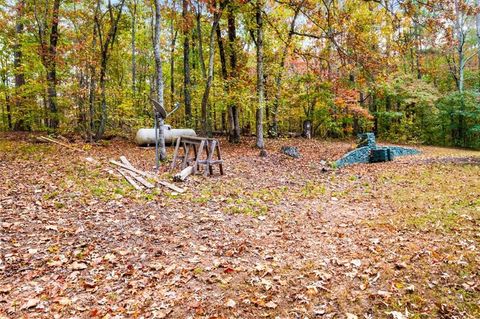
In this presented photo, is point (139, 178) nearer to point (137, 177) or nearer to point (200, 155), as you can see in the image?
point (137, 177)

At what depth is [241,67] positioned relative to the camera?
16719 millimetres

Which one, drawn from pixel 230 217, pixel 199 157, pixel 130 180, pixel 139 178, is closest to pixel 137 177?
pixel 139 178

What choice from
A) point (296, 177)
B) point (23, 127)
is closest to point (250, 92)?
point (296, 177)

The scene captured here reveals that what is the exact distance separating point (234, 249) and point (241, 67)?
13.4 meters

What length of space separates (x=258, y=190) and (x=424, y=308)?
540cm

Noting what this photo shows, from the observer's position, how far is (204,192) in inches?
311

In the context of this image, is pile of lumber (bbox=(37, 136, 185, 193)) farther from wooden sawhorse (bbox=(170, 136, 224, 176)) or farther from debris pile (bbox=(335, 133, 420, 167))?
debris pile (bbox=(335, 133, 420, 167))

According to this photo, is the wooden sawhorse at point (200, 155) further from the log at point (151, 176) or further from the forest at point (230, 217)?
the log at point (151, 176)

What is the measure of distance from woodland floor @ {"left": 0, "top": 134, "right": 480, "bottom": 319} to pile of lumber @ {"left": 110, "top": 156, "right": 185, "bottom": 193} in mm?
249

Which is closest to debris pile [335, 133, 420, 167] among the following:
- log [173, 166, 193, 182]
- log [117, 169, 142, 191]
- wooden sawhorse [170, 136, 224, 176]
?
wooden sawhorse [170, 136, 224, 176]

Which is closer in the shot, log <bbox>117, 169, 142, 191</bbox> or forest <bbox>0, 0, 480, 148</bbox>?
log <bbox>117, 169, 142, 191</bbox>

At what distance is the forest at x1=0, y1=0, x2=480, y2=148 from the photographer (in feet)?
40.9

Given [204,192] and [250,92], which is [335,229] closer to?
[204,192]

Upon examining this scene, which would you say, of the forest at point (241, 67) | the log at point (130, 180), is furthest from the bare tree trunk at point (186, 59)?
the log at point (130, 180)
